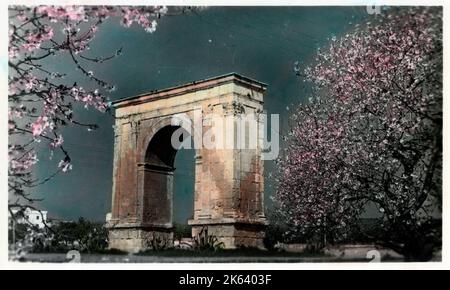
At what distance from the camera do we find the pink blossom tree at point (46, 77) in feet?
31.5

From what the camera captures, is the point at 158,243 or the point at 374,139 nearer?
the point at 374,139

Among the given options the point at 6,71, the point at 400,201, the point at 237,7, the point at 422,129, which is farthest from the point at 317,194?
the point at 6,71

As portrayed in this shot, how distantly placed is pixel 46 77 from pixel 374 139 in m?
5.47

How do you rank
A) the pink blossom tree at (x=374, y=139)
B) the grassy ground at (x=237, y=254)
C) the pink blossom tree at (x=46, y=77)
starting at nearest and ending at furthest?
the pink blossom tree at (x=46, y=77)
the grassy ground at (x=237, y=254)
the pink blossom tree at (x=374, y=139)

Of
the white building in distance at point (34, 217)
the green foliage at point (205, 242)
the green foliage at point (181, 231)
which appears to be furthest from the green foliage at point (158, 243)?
the white building in distance at point (34, 217)

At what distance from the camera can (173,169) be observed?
11.8 m

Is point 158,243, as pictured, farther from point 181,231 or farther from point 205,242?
point 205,242

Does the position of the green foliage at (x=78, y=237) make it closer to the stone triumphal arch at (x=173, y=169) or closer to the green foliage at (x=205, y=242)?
the stone triumphal arch at (x=173, y=169)

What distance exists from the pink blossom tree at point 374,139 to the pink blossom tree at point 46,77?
3.22m

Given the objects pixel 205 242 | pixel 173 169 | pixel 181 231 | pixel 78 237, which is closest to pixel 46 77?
pixel 78 237

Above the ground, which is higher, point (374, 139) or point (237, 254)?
point (374, 139)

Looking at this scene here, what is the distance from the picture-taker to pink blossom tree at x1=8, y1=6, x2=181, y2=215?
31.5 feet

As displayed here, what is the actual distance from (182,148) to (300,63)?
266 cm
